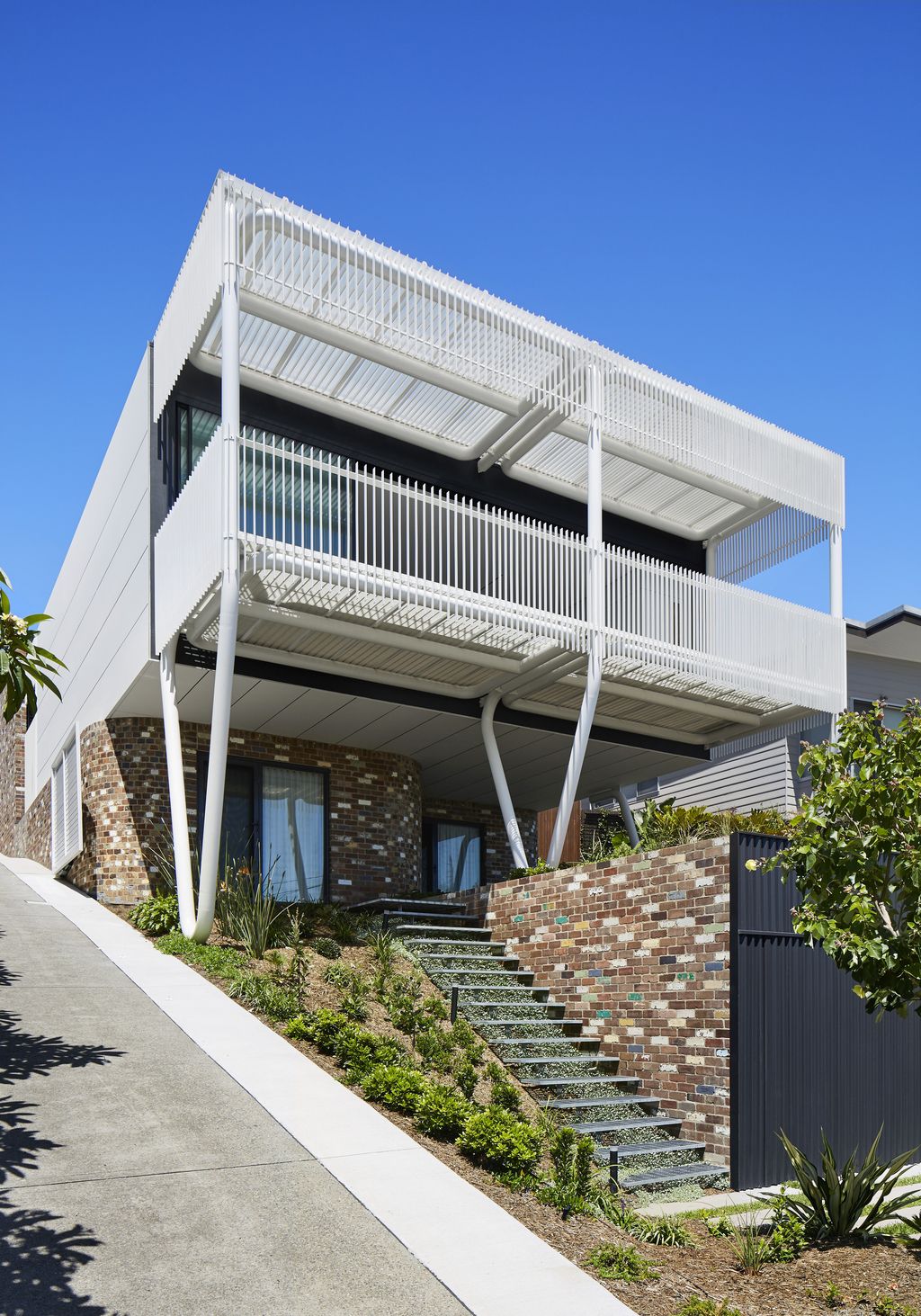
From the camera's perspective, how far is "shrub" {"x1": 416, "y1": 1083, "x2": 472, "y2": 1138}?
25.9ft

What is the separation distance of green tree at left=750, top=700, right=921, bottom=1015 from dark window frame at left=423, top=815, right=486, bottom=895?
1185 cm

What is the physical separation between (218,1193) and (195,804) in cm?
860

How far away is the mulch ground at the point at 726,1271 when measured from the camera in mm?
5914

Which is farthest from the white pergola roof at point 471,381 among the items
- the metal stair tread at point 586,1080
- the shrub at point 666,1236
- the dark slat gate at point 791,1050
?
the shrub at point 666,1236

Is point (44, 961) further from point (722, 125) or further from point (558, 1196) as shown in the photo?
point (722, 125)

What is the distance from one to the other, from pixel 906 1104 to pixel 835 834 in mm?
5383

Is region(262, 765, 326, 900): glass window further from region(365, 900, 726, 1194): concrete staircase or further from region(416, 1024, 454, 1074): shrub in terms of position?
region(416, 1024, 454, 1074): shrub

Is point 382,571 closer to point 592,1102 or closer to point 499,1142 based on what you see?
point 592,1102

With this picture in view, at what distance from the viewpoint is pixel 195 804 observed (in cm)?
1464

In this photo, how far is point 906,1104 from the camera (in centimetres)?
1044

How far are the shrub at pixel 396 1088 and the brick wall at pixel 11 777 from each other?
57.8 feet

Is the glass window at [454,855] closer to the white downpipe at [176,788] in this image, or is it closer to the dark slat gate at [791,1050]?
the white downpipe at [176,788]

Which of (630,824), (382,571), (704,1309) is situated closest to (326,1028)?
(704,1309)

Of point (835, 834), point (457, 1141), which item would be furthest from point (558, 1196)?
point (835, 834)
